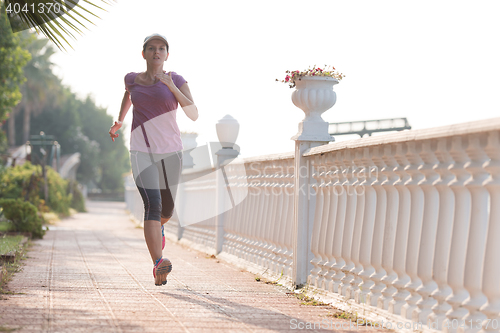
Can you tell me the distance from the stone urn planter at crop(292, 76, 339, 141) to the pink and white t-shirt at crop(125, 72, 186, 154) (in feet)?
3.41

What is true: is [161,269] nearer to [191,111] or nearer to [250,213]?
[191,111]

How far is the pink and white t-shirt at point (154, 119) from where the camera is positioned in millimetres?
4715

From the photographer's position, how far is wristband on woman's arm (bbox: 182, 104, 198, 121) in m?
4.75

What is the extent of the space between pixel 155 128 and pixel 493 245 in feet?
9.06

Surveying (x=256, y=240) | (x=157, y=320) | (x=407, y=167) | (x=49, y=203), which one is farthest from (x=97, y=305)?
(x=49, y=203)

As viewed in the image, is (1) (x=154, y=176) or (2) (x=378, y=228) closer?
(2) (x=378, y=228)

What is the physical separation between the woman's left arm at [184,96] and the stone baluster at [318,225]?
1045 millimetres

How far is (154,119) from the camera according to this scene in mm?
4707

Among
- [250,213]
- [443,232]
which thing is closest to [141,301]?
[443,232]

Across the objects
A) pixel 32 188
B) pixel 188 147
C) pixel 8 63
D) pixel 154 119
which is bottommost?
pixel 32 188

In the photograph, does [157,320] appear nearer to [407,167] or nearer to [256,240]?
[407,167]

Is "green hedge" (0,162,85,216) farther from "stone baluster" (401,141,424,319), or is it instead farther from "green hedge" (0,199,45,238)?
"stone baluster" (401,141,424,319)

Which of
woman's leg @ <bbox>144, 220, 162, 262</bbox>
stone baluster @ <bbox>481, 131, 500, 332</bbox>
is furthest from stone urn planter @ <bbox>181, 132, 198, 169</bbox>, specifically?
stone baluster @ <bbox>481, 131, 500, 332</bbox>

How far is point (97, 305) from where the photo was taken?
13.1 feet
